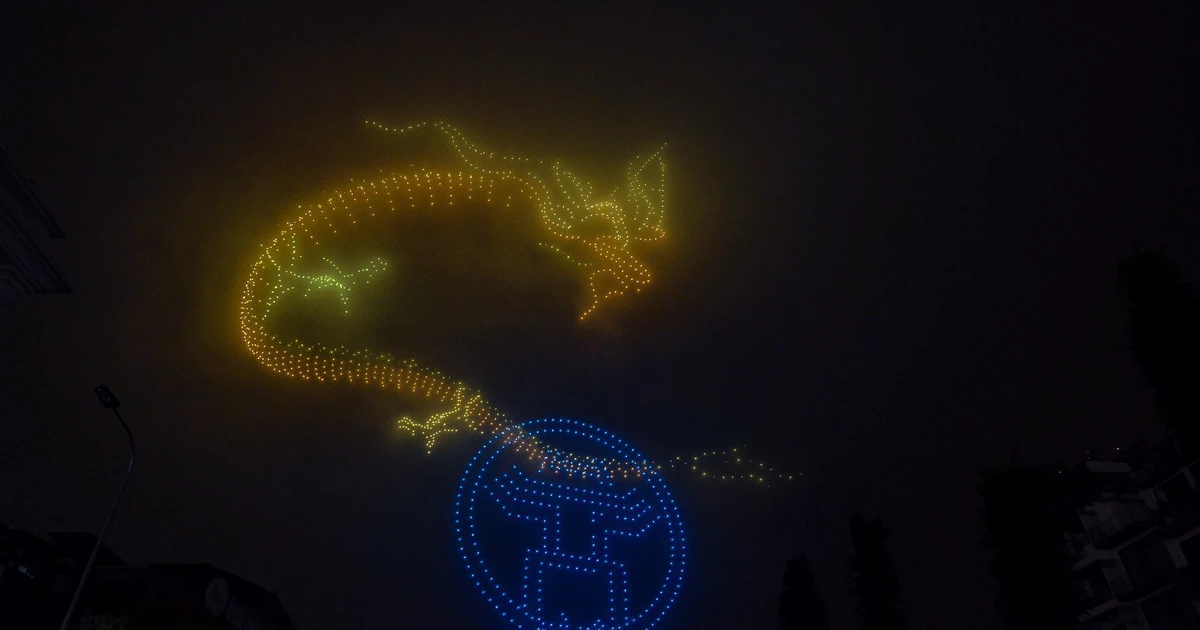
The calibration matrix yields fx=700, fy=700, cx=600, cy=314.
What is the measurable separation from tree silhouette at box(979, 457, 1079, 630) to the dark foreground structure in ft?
49.8

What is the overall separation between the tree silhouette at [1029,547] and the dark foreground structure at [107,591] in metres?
15.2

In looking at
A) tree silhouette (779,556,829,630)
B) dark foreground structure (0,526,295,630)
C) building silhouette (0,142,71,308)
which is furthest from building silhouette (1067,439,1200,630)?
building silhouette (0,142,71,308)

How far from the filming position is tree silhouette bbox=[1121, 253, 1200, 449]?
8.05 meters

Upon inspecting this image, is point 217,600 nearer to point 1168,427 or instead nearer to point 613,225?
point 613,225

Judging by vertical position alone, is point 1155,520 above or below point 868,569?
above

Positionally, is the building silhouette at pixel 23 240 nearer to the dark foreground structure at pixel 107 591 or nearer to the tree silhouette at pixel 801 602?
the dark foreground structure at pixel 107 591

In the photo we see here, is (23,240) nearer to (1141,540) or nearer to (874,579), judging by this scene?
(874,579)

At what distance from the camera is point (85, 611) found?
14.1 meters

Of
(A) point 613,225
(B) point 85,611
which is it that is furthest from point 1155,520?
(B) point 85,611

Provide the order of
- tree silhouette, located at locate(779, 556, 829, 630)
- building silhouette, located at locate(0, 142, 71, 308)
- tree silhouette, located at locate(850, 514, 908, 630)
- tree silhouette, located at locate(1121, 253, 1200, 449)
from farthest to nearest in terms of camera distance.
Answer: tree silhouette, located at locate(779, 556, 829, 630)
tree silhouette, located at locate(850, 514, 908, 630)
building silhouette, located at locate(0, 142, 71, 308)
tree silhouette, located at locate(1121, 253, 1200, 449)

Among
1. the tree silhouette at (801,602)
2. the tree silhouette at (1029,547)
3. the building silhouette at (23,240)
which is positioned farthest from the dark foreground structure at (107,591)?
the tree silhouette at (1029,547)

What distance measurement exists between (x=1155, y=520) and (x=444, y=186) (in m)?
25.5

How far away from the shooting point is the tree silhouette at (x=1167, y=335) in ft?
26.4

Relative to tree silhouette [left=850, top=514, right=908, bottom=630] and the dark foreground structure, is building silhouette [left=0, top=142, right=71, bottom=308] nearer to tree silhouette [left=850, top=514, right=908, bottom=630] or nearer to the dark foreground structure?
the dark foreground structure
